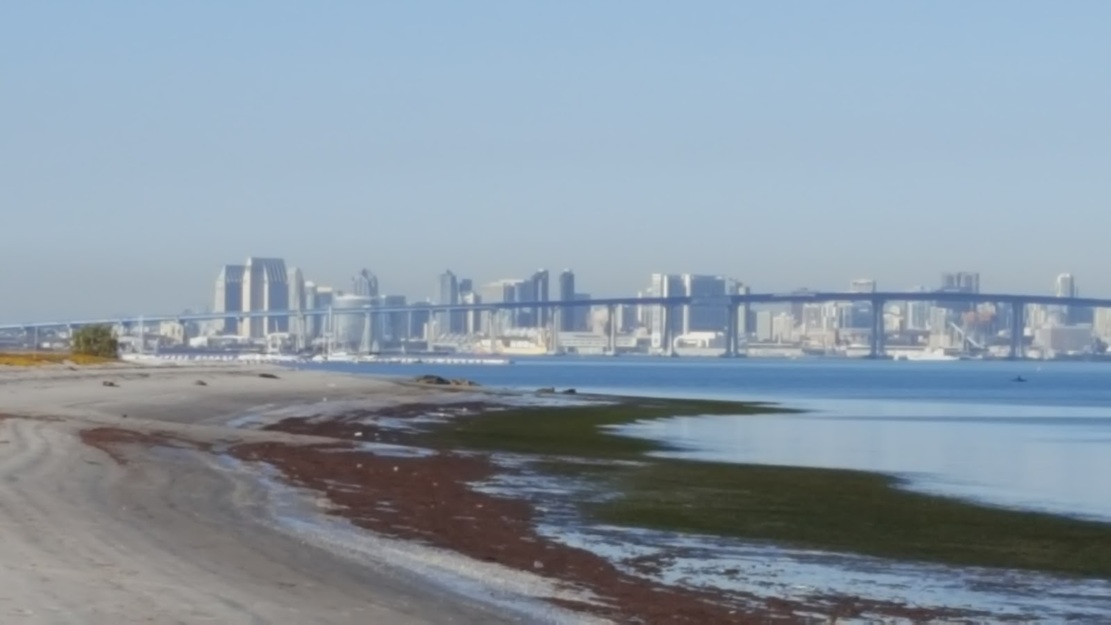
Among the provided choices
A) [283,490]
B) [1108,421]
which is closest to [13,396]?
[283,490]

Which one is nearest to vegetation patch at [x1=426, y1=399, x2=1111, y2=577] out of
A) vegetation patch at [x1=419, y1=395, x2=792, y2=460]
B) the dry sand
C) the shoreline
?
vegetation patch at [x1=419, y1=395, x2=792, y2=460]

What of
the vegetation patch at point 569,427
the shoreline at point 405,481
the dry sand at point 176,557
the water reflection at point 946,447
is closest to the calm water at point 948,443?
the water reflection at point 946,447

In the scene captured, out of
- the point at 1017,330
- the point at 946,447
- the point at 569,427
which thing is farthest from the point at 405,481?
the point at 1017,330

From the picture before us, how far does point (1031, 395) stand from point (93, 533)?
68.6 metres

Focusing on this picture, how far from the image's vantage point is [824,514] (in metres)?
19.0

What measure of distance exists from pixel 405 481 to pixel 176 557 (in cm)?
928

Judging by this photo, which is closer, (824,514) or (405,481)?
(824,514)

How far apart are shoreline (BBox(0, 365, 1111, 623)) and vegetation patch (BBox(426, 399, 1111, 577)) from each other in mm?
1388

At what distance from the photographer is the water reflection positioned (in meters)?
23.7

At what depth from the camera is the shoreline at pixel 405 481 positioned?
11.5m

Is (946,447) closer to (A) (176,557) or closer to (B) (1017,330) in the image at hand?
(A) (176,557)

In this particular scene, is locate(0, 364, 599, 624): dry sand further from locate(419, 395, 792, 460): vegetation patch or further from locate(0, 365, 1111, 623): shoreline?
locate(419, 395, 792, 460): vegetation patch

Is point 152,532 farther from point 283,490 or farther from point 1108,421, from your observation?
point 1108,421

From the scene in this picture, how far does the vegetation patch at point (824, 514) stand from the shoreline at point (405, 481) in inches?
54.6
